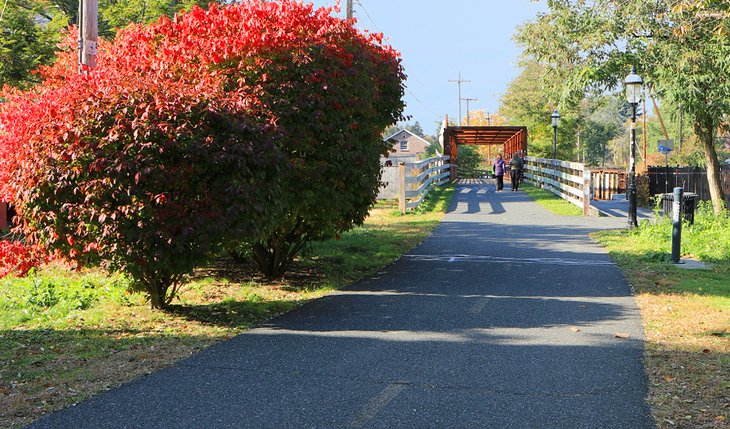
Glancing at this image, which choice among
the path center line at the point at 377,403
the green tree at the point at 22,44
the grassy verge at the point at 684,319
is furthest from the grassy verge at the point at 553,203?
the path center line at the point at 377,403

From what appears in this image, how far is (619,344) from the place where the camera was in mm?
7074

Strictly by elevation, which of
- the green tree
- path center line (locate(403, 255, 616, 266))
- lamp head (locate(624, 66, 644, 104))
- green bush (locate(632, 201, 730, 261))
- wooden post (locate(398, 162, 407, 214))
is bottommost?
path center line (locate(403, 255, 616, 266))

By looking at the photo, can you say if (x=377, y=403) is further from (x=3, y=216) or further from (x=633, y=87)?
(x=3, y=216)

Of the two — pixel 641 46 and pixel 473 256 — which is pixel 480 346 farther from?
pixel 641 46

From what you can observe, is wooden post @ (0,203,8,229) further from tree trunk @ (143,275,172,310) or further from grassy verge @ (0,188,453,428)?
tree trunk @ (143,275,172,310)

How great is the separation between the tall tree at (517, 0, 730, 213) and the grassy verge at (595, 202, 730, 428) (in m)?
4.67

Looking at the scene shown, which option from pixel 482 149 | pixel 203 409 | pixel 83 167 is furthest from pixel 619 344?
pixel 482 149

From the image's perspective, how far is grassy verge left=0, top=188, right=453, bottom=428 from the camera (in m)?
5.80

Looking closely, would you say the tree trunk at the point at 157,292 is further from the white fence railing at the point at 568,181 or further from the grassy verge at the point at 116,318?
the white fence railing at the point at 568,181

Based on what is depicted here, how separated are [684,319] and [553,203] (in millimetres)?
17010

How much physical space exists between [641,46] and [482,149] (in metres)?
79.1

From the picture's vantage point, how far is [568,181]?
90.7 ft

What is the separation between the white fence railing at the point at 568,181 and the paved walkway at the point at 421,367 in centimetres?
1061

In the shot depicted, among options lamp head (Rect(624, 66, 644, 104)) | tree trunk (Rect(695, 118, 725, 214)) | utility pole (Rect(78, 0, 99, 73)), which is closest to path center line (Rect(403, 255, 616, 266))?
lamp head (Rect(624, 66, 644, 104))
